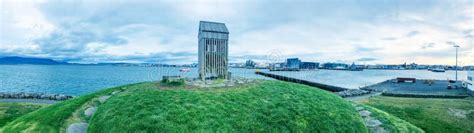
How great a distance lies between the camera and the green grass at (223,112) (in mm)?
6594

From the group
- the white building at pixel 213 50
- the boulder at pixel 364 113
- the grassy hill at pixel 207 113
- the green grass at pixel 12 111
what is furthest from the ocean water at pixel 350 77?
the green grass at pixel 12 111

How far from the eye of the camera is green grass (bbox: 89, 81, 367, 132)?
6.59 meters

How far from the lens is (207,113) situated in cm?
702

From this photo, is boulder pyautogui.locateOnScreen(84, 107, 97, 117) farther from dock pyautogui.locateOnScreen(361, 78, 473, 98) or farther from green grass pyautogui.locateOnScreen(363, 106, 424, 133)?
dock pyautogui.locateOnScreen(361, 78, 473, 98)

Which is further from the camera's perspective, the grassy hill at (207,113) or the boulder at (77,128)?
the boulder at (77,128)

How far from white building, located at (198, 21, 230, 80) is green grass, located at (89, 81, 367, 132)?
2571 mm

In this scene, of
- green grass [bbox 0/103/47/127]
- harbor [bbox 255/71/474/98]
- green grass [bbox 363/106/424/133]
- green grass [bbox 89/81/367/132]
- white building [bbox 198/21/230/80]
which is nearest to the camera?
green grass [bbox 89/81/367/132]

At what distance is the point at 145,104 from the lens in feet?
24.5

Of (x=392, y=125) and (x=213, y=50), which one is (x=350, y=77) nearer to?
(x=392, y=125)

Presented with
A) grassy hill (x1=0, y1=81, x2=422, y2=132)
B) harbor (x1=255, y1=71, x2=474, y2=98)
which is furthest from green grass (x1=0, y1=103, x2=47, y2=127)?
harbor (x1=255, y1=71, x2=474, y2=98)

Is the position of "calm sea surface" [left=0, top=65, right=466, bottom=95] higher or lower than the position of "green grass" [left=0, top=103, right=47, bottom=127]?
lower

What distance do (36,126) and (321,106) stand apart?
10.3 meters

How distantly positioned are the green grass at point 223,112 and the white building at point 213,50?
2571 millimetres

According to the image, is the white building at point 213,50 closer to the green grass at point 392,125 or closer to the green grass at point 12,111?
the green grass at point 392,125
